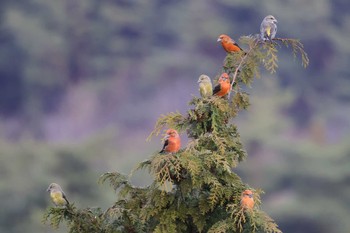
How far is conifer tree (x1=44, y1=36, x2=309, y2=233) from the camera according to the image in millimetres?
1800

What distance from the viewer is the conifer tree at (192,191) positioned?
5.90 ft

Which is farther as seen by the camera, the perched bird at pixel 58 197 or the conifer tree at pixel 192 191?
the perched bird at pixel 58 197

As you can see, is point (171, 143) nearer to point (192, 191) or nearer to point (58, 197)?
point (192, 191)

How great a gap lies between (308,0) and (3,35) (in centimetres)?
702

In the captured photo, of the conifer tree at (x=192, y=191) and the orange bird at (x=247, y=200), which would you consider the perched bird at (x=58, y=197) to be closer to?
the conifer tree at (x=192, y=191)

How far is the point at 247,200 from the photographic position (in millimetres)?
1815

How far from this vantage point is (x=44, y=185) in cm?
1044

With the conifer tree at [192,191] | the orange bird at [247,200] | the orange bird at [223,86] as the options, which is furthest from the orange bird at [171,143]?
the orange bird at [223,86]

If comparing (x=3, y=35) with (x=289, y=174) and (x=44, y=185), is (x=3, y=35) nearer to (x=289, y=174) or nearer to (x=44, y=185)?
(x=44, y=185)

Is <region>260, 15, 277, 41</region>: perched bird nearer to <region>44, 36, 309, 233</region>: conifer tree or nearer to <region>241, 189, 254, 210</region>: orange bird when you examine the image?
<region>44, 36, 309, 233</region>: conifer tree

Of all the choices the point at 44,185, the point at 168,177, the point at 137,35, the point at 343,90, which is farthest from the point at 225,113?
the point at 137,35

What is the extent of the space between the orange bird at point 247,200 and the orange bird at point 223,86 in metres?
0.41

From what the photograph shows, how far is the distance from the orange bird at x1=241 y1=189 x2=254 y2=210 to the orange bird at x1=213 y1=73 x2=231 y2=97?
0.41 meters

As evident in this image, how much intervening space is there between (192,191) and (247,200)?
0.64 feet
